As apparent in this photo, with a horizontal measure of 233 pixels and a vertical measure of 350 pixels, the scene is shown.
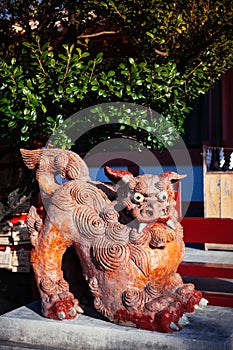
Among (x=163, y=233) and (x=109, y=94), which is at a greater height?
(x=109, y=94)

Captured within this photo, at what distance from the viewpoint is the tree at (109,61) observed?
3.38 metres

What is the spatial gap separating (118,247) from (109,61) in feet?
8.64

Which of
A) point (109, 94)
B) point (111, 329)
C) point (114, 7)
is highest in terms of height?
point (114, 7)

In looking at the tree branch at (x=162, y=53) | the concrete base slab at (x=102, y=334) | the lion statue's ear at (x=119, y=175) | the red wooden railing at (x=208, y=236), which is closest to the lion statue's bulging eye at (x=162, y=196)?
the lion statue's ear at (x=119, y=175)

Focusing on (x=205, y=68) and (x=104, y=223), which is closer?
(x=104, y=223)

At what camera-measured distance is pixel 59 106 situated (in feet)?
11.3

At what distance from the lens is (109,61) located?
4449 millimetres

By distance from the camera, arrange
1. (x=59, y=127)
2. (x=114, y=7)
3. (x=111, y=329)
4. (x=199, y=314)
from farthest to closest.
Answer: (x=114, y=7)
(x=59, y=127)
(x=199, y=314)
(x=111, y=329)

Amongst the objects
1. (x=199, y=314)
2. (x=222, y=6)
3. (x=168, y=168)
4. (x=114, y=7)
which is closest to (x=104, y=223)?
(x=199, y=314)

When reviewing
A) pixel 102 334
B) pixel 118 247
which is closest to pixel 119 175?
pixel 118 247

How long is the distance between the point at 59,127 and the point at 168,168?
485 centimetres

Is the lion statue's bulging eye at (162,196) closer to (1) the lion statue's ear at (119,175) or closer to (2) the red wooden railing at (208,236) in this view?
(1) the lion statue's ear at (119,175)

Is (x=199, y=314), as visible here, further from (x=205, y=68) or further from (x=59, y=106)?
(x=205, y=68)

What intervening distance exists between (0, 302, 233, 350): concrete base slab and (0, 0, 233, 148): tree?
4.74 ft
